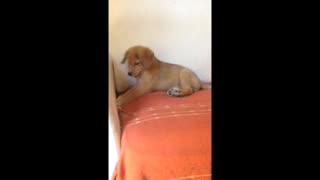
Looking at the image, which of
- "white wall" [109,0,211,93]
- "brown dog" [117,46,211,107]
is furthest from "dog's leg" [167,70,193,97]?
"white wall" [109,0,211,93]

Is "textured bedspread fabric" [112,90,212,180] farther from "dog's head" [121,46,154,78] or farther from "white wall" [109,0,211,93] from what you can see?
"white wall" [109,0,211,93]

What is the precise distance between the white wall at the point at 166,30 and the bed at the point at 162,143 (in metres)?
0.48

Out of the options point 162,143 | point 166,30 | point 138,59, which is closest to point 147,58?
point 138,59

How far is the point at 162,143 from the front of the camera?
1.12 metres

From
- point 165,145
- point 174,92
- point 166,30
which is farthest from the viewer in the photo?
point 166,30

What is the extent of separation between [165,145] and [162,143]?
0.01 m

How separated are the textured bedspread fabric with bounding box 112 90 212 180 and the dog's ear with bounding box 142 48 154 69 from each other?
349 mm

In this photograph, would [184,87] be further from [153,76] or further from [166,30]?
[166,30]

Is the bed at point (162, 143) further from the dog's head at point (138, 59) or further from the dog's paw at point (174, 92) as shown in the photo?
the dog's head at point (138, 59)

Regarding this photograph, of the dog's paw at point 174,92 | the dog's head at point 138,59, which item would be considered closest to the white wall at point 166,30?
the dog's head at point 138,59
